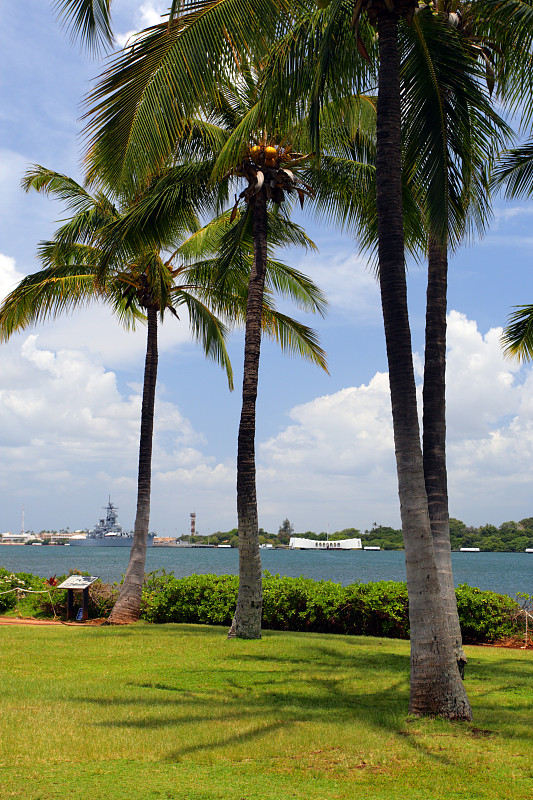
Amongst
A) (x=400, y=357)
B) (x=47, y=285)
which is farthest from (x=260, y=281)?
(x=400, y=357)

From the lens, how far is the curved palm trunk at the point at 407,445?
24.0ft

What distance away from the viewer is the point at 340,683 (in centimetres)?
955

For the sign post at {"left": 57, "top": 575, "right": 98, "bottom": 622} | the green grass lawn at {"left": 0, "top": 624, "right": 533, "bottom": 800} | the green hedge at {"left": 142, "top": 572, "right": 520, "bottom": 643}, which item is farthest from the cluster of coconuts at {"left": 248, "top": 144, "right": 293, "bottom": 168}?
the sign post at {"left": 57, "top": 575, "right": 98, "bottom": 622}

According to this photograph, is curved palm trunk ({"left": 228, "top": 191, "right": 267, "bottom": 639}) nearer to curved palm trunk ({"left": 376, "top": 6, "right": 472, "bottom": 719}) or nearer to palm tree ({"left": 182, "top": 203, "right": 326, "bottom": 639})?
palm tree ({"left": 182, "top": 203, "right": 326, "bottom": 639})

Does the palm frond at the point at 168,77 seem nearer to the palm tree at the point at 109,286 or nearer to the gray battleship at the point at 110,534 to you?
the palm tree at the point at 109,286

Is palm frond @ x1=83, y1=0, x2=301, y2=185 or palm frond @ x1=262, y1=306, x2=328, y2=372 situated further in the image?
palm frond @ x1=262, y1=306, x2=328, y2=372

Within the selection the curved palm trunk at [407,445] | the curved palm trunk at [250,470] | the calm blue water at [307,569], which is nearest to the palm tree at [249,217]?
the curved palm trunk at [250,470]

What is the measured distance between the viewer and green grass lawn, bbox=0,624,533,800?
5.36m

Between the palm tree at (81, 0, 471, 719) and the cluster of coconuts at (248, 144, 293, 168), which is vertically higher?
the cluster of coconuts at (248, 144, 293, 168)

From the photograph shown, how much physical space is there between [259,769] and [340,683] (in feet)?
Answer: 13.2

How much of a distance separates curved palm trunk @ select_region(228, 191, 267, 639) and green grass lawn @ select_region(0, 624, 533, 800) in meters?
1.75

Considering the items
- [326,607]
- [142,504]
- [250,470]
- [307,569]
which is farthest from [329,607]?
[307,569]

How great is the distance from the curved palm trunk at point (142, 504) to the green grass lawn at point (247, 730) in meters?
4.50

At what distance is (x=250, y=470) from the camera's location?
13758mm
